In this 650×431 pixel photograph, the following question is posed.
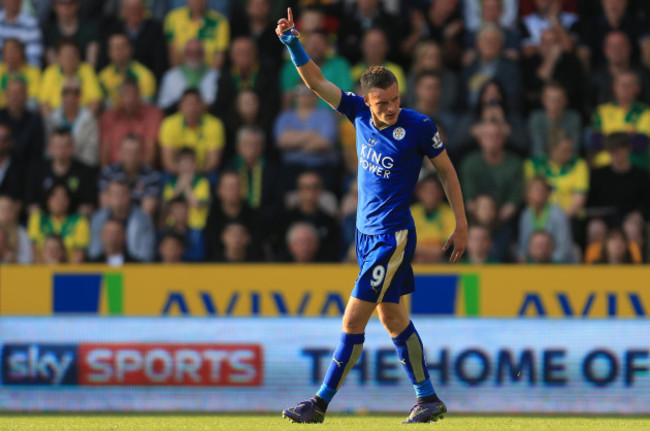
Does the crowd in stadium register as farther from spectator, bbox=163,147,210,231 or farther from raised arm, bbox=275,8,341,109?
raised arm, bbox=275,8,341,109

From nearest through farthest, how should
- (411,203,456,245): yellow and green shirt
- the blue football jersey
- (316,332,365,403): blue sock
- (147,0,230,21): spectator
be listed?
the blue football jersey, (316,332,365,403): blue sock, (411,203,456,245): yellow and green shirt, (147,0,230,21): spectator

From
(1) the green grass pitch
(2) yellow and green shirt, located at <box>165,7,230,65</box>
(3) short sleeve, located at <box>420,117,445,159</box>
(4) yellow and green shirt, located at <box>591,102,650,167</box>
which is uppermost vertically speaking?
(2) yellow and green shirt, located at <box>165,7,230,65</box>

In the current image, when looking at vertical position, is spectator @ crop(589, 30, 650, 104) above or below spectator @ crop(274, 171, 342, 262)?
above

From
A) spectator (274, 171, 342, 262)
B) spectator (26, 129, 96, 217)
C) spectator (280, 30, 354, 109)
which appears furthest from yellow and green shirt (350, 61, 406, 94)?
spectator (26, 129, 96, 217)

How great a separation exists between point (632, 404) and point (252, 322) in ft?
9.77

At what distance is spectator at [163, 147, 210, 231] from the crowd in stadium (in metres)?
0.02

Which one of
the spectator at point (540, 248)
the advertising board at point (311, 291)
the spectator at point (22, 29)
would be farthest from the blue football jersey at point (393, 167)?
the spectator at point (22, 29)

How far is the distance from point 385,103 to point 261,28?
762 cm

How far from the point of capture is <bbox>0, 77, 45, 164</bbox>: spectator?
1383cm

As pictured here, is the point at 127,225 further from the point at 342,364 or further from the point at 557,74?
the point at 342,364

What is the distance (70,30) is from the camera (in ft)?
49.3

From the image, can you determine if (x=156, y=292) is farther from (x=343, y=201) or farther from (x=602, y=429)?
(x=602, y=429)

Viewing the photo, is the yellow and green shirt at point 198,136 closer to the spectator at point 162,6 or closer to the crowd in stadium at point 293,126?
the crowd in stadium at point 293,126

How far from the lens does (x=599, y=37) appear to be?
1449 cm
